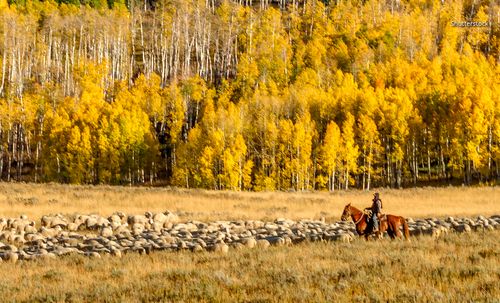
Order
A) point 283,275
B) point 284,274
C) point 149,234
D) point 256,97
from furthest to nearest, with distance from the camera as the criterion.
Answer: point 256,97
point 149,234
point 284,274
point 283,275

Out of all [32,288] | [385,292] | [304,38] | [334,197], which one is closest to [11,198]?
[334,197]

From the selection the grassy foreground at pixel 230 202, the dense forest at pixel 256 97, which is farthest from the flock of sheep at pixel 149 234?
the dense forest at pixel 256 97

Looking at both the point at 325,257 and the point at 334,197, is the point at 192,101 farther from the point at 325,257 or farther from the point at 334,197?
the point at 325,257

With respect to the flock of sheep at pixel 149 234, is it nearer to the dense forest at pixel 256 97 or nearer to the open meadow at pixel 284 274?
the open meadow at pixel 284 274

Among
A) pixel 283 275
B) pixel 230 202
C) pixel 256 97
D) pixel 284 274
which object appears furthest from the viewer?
pixel 256 97

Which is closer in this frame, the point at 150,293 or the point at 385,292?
the point at 385,292

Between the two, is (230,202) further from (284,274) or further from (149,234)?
(284,274)

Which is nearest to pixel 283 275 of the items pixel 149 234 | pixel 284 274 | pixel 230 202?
pixel 284 274

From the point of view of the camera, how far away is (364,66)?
90.3 metres

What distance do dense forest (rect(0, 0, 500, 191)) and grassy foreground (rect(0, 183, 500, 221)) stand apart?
18.7 m

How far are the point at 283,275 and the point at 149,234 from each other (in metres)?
12.3

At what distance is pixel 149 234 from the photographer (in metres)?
24.0

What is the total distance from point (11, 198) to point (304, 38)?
77.8 metres

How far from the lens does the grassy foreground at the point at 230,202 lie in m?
34.9
